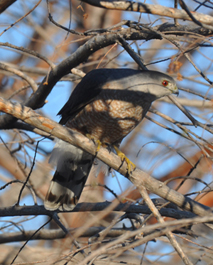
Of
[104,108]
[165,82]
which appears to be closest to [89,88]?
[104,108]

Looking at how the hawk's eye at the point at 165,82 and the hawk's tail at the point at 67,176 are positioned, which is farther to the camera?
the hawk's tail at the point at 67,176

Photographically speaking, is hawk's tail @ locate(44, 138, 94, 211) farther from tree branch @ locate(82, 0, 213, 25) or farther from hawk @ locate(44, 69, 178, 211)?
tree branch @ locate(82, 0, 213, 25)

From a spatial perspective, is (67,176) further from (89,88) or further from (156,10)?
(156,10)

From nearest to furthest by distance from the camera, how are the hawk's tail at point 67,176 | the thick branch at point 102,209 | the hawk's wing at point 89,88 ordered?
the thick branch at point 102,209 < the hawk's wing at point 89,88 < the hawk's tail at point 67,176

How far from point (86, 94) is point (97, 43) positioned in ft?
3.28

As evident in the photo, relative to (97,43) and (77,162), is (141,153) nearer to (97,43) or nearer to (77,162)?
(97,43)

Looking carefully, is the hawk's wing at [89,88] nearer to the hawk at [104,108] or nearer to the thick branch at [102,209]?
the hawk at [104,108]

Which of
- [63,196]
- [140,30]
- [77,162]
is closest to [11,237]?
[63,196]

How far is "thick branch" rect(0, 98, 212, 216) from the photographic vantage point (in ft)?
8.70

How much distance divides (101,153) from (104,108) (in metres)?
0.88

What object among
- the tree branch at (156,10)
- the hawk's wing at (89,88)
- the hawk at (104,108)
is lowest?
the tree branch at (156,10)

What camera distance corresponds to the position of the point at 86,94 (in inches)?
159

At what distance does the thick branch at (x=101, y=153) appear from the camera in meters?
2.65

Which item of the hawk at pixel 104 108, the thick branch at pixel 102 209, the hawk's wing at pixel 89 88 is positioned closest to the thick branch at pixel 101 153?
the thick branch at pixel 102 209
